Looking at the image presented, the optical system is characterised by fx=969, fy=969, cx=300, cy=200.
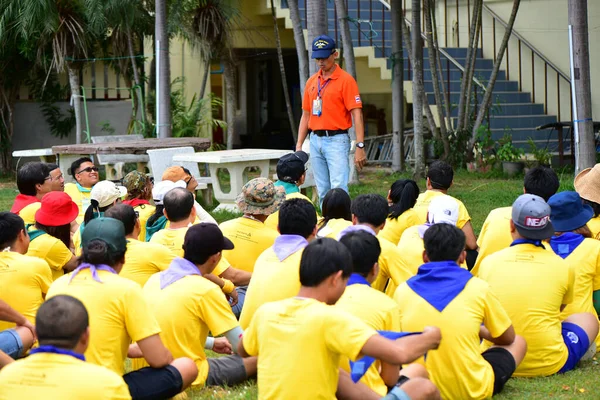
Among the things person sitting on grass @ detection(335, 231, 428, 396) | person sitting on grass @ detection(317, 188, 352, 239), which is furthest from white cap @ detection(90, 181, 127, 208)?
person sitting on grass @ detection(335, 231, 428, 396)

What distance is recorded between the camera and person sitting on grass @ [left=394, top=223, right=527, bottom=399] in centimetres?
479

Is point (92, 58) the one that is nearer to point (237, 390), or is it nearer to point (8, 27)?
point (8, 27)

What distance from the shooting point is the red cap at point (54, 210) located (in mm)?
6723

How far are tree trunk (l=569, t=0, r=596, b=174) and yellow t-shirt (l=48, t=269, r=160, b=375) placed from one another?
20.8 feet

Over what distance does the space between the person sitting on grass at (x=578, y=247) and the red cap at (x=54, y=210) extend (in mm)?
3287

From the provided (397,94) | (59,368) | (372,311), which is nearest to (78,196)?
(372,311)

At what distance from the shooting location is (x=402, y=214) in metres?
7.12

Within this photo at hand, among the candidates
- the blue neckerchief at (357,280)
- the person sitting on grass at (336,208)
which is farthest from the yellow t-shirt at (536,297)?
the person sitting on grass at (336,208)

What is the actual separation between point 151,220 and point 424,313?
3.11 meters

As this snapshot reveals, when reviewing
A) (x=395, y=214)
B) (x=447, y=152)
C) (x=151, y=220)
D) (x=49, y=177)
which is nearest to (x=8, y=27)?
(x=447, y=152)

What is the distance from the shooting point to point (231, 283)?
20.4ft

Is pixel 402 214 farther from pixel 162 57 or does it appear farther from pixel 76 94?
pixel 76 94

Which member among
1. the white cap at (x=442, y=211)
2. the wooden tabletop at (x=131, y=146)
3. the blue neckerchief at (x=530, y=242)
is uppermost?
the wooden tabletop at (x=131, y=146)

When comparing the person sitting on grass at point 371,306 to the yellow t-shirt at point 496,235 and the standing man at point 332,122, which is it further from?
the standing man at point 332,122
